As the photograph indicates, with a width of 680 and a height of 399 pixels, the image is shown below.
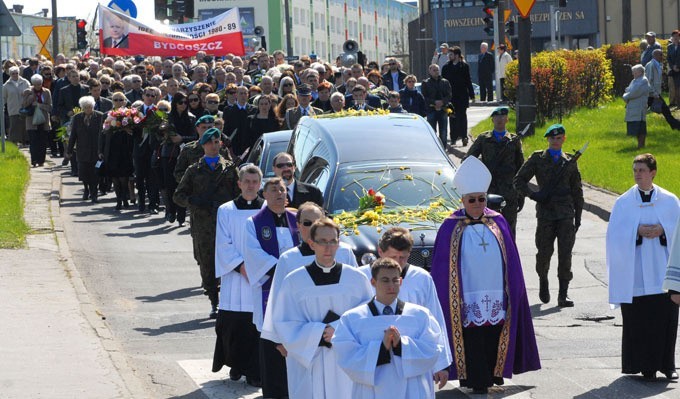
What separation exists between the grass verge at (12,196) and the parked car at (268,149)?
312 centimetres

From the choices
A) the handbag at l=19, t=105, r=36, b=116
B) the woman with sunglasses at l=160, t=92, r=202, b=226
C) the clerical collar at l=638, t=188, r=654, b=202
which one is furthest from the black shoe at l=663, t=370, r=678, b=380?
the handbag at l=19, t=105, r=36, b=116

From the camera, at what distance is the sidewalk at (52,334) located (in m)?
10.8

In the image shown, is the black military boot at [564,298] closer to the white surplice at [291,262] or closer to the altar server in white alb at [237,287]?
the altar server in white alb at [237,287]

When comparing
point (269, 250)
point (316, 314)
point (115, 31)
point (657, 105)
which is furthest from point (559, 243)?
point (115, 31)

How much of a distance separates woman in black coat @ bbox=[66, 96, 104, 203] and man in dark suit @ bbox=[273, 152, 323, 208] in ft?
38.8

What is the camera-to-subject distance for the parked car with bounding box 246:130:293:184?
57.5 ft

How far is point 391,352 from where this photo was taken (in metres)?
7.68

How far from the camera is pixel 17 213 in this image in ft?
69.1

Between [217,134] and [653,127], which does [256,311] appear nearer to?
[217,134]

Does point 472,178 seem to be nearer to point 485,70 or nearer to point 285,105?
point 285,105

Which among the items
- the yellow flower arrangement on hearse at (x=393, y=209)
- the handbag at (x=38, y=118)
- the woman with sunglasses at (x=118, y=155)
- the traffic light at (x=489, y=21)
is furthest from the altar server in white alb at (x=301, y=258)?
the traffic light at (x=489, y=21)

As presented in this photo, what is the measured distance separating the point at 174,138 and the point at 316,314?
13.2 m

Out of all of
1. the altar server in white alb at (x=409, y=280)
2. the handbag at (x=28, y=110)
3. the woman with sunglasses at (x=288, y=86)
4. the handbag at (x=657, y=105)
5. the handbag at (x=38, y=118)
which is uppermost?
the woman with sunglasses at (x=288, y=86)

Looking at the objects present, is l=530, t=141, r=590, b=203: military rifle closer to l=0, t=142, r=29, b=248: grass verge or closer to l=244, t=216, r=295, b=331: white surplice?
l=244, t=216, r=295, b=331: white surplice
